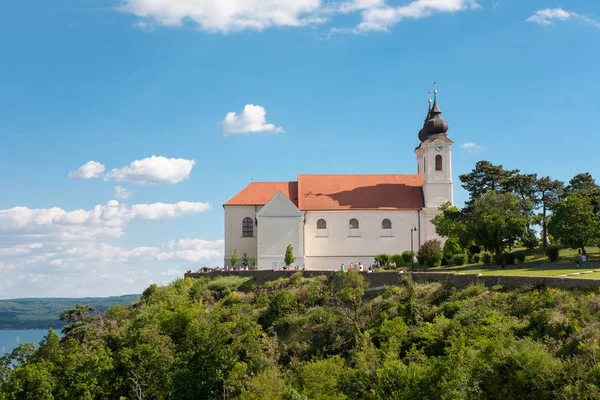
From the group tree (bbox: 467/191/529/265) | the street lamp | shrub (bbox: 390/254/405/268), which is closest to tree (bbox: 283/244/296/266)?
shrub (bbox: 390/254/405/268)

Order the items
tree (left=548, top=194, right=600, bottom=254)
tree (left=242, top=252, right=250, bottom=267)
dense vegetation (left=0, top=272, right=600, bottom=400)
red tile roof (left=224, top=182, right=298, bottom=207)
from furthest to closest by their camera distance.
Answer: red tile roof (left=224, top=182, right=298, bottom=207) → tree (left=242, top=252, right=250, bottom=267) → tree (left=548, top=194, right=600, bottom=254) → dense vegetation (left=0, top=272, right=600, bottom=400)

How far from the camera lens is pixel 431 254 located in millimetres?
55500

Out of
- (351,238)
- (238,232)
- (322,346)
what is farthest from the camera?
(238,232)

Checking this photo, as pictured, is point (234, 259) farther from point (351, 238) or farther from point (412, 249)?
point (412, 249)

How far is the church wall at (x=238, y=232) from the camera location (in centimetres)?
6128

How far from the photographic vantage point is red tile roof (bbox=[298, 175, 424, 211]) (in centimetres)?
6181

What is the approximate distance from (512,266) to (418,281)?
8.45m

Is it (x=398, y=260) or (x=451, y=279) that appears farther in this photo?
(x=398, y=260)

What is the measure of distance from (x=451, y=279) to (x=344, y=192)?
69.1ft

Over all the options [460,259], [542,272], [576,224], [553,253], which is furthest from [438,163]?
[542,272]

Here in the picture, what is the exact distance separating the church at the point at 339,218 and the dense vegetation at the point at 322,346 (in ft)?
21.2

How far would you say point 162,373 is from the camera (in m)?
43.5

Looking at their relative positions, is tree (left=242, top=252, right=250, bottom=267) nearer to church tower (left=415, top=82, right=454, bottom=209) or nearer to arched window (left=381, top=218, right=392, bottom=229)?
arched window (left=381, top=218, right=392, bottom=229)

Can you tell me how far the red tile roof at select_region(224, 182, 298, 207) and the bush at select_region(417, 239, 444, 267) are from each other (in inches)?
488
